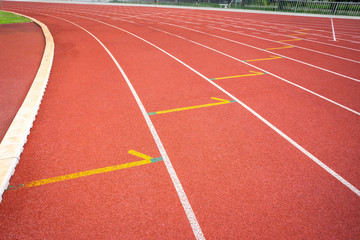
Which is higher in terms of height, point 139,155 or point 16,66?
point 16,66

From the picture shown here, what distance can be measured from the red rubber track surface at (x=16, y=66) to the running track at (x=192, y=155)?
0.55m

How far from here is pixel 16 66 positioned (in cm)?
643

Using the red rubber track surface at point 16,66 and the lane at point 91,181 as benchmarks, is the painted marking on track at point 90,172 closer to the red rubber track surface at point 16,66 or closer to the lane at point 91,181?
the lane at point 91,181

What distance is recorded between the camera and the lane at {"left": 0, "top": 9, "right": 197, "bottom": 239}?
226cm

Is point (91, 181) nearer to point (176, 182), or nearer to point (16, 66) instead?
point (176, 182)

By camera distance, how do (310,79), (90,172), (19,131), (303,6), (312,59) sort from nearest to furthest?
1. (90,172)
2. (19,131)
3. (310,79)
4. (312,59)
5. (303,6)

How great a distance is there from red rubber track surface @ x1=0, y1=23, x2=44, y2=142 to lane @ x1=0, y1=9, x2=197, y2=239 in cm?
59

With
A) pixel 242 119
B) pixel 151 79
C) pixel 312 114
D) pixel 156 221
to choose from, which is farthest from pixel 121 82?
A: pixel 312 114

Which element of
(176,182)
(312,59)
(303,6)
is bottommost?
(176,182)

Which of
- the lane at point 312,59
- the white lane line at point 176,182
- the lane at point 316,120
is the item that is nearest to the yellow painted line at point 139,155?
the white lane line at point 176,182

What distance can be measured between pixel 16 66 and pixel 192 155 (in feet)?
21.2

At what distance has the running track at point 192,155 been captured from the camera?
2.33m

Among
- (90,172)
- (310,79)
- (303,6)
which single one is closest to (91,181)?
(90,172)

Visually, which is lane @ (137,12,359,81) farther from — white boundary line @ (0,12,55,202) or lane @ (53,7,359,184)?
white boundary line @ (0,12,55,202)
